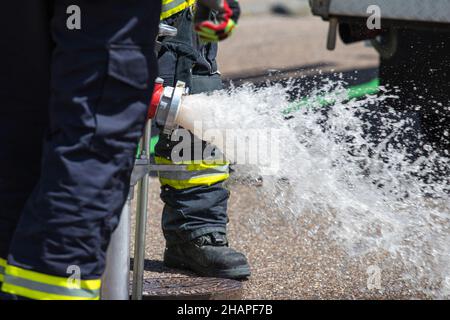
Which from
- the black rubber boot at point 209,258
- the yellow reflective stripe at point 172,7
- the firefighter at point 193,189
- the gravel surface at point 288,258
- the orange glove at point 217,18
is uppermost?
the orange glove at point 217,18

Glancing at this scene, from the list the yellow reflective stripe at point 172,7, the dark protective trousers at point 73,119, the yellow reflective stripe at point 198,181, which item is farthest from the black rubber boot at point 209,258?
the dark protective trousers at point 73,119

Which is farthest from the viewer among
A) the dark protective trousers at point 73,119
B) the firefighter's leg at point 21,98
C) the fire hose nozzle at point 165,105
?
the fire hose nozzle at point 165,105

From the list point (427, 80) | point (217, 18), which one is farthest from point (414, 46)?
point (217, 18)

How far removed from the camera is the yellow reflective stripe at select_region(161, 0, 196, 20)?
9.37 feet

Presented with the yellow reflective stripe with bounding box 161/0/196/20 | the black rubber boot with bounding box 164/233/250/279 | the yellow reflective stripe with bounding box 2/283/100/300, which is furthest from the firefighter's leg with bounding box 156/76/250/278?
the yellow reflective stripe with bounding box 2/283/100/300

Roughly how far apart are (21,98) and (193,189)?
0.98 metres

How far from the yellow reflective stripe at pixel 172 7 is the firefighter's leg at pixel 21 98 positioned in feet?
2.72

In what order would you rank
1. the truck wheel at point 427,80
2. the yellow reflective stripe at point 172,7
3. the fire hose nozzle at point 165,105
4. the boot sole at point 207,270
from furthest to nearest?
the truck wheel at point 427,80
the boot sole at point 207,270
the yellow reflective stripe at point 172,7
the fire hose nozzle at point 165,105

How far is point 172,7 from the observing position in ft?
9.43

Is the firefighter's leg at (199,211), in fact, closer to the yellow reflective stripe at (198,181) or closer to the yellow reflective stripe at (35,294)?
the yellow reflective stripe at (198,181)

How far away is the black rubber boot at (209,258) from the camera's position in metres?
2.96

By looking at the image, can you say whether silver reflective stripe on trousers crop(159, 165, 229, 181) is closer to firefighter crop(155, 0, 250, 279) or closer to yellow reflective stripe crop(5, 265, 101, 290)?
firefighter crop(155, 0, 250, 279)
